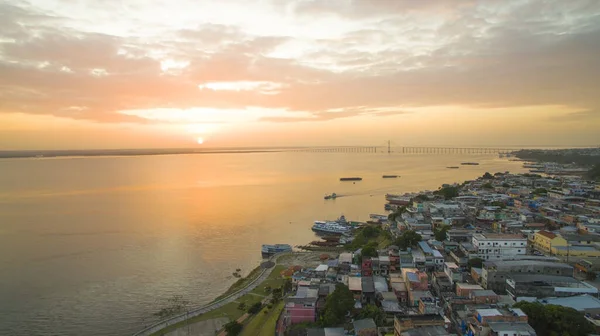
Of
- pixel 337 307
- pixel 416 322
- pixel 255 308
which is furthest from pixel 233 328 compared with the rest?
pixel 416 322

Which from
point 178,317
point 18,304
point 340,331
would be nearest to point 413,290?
point 340,331

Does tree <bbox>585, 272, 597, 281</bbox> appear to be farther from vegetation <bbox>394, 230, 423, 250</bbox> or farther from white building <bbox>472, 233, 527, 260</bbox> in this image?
vegetation <bbox>394, 230, 423, 250</bbox>

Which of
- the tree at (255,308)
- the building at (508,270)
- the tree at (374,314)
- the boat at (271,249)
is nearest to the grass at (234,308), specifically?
the tree at (255,308)

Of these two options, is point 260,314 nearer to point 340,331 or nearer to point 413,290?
point 340,331

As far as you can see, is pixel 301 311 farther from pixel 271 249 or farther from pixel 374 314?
pixel 271 249

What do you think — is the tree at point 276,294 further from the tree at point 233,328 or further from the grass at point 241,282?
the tree at point 233,328

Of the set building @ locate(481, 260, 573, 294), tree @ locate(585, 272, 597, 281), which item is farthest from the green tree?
tree @ locate(585, 272, 597, 281)

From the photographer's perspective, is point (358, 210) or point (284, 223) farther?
point (358, 210)
